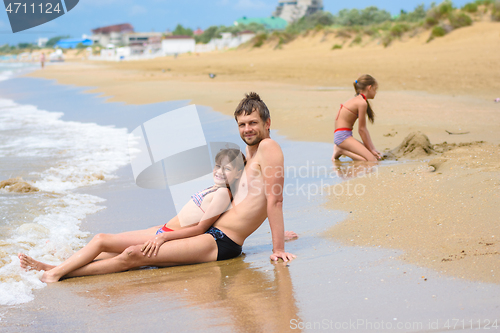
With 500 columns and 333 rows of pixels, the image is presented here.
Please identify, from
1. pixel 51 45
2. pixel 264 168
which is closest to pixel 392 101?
pixel 264 168

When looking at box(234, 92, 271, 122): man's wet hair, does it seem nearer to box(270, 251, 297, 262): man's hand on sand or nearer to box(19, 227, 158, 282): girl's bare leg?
box(270, 251, 297, 262): man's hand on sand

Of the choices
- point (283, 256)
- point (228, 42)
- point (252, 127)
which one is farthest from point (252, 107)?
point (228, 42)

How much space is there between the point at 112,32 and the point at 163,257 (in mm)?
147521

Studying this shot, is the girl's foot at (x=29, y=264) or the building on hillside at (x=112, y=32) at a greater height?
the girl's foot at (x=29, y=264)

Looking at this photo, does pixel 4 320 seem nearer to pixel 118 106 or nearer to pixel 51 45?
pixel 118 106

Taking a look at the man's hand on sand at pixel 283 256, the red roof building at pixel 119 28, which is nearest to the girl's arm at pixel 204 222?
the man's hand on sand at pixel 283 256

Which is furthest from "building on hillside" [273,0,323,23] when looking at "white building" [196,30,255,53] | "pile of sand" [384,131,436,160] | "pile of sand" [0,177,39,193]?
"pile of sand" [0,177,39,193]

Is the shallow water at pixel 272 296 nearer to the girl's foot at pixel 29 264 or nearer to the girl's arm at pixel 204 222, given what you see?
the girl's foot at pixel 29 264

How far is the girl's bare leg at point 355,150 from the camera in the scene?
623cm

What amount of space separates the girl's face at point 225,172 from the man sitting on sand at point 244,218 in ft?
0.31

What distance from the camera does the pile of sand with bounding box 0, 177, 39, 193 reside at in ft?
18.3

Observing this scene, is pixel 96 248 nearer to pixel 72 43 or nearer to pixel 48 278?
pixel 48 278

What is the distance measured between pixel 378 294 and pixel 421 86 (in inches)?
487

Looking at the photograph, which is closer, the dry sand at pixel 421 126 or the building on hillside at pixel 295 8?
the dry sand at pixel 421 126
